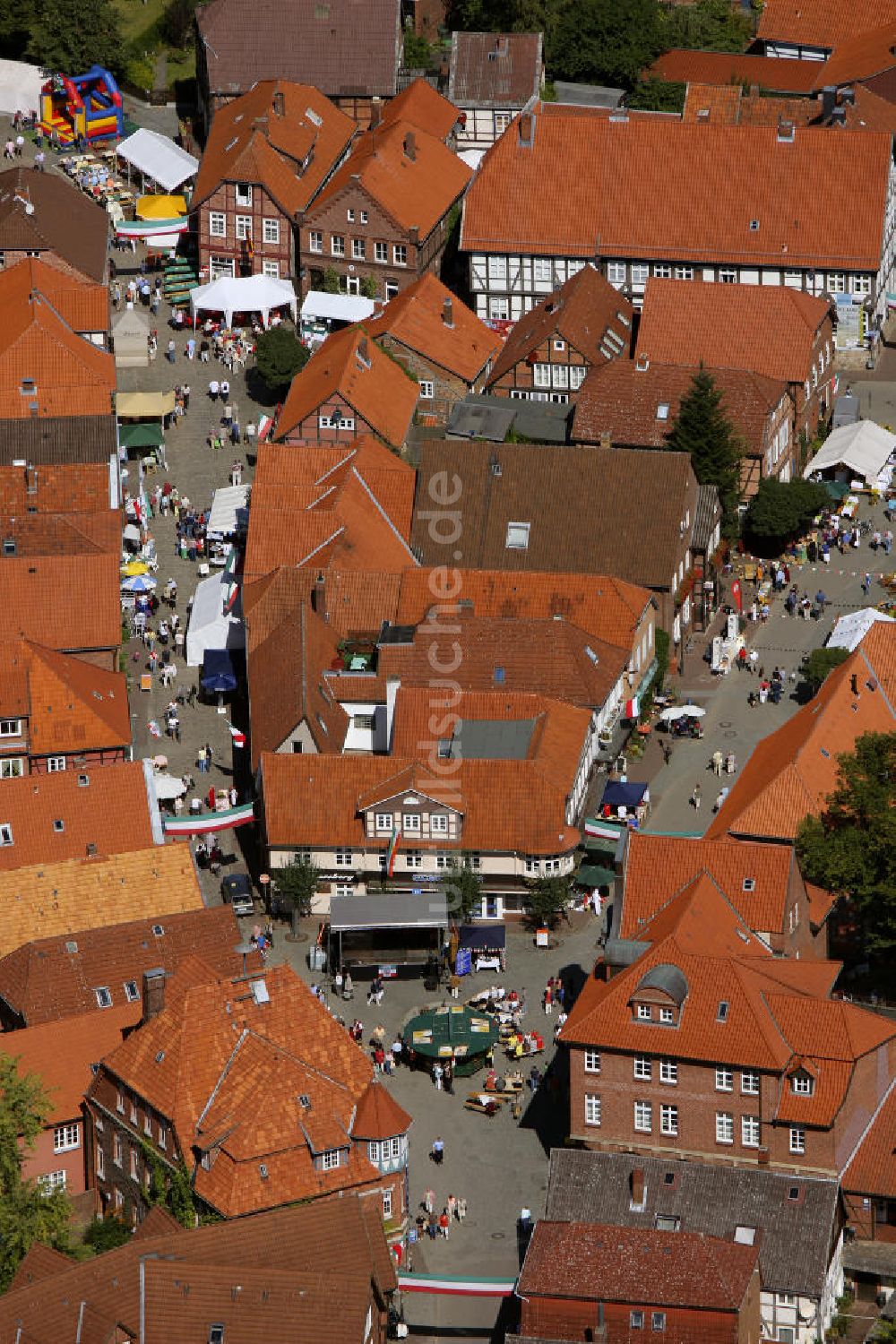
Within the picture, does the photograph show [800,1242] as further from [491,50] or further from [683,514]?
[491,50]

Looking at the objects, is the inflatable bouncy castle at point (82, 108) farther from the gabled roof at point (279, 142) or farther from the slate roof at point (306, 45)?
the gabled roof at point (279, 142)

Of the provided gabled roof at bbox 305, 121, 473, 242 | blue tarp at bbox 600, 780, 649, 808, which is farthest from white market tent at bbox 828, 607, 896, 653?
gabled roof at bbox 305, 121, 473, 242

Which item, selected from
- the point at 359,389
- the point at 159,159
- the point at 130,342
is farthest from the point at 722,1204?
the point at 159,159

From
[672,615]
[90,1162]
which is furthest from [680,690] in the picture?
[90,1162]

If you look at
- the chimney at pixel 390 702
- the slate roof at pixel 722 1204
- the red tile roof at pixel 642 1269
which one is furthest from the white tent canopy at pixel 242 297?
the red tile roof at pixel 642 1269

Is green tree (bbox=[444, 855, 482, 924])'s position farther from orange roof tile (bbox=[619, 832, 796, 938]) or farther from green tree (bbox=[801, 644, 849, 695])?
green tree (bbox=[801, 644, 849, 695])

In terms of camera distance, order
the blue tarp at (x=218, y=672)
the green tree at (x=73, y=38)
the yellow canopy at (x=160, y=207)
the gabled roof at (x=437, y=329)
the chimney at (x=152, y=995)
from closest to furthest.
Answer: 1. the chimney at (x=152, y=995)
2. the blue tarp at (x=218, y=672)
3. the gabled roof at (x=437, y=329)
4. the yellow canopy at (x=160, y=207)
5. the green tree at (x=73, y=38)
